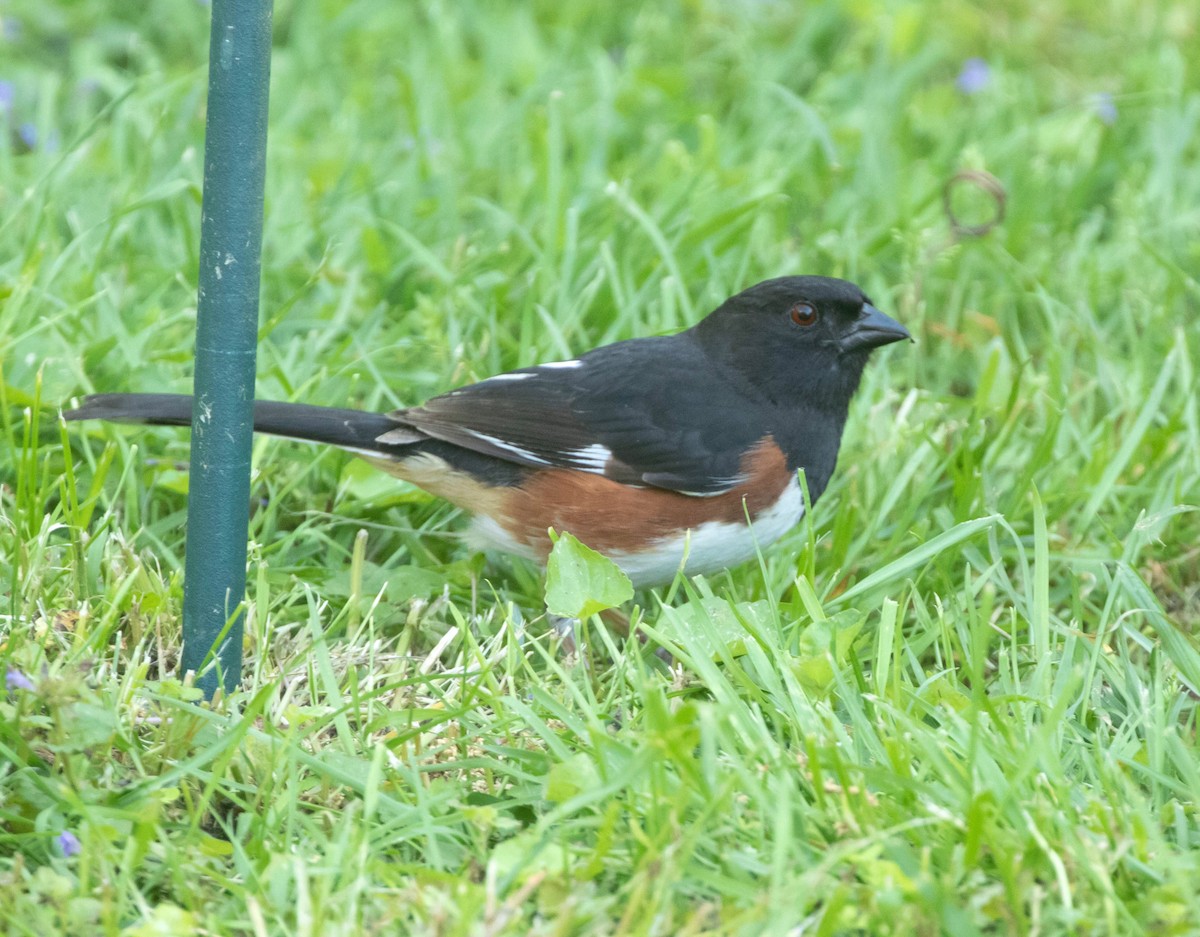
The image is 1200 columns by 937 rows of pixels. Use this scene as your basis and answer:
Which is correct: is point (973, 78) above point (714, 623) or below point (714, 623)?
above

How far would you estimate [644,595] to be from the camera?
3.68 metres

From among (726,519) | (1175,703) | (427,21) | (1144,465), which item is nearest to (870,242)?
(1144,465)

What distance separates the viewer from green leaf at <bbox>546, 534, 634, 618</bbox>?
285 cm

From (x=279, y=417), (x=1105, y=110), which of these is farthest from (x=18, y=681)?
(x=1105, y=110)

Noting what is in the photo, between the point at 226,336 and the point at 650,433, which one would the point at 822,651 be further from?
the point at 226,336

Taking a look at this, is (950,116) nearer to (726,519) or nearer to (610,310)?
(610,310)

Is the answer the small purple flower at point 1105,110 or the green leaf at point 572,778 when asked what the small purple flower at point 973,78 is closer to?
the small purple flower at point 1105,110

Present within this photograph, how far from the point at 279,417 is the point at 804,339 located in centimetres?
128

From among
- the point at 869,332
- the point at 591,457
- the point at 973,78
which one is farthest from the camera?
the point at 973,78

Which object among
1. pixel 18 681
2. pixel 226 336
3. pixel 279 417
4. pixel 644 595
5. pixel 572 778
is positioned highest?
pixel 226 336

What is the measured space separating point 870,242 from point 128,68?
3.07 metres

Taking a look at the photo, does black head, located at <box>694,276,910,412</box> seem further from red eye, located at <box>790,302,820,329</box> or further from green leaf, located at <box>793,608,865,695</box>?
green leaf, located at <box>793,608,865,695</box>

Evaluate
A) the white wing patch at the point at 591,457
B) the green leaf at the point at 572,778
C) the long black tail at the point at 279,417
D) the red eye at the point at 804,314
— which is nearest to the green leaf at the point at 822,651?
the green leaf at the point at 572,778

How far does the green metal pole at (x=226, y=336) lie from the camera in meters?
2.49
